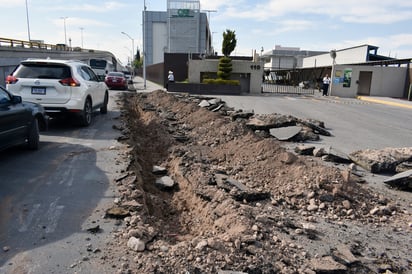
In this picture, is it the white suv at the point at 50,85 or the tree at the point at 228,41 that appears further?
the tree at the point at 228,41

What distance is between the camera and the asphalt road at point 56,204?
10.9ft

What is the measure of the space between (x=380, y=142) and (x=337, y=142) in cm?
135

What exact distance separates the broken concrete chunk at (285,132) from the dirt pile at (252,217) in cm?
197

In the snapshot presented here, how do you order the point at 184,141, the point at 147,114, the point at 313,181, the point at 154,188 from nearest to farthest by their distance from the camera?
the point at 313,181 < the point at 154,188 < the point at 184,141 < the point at 147,114

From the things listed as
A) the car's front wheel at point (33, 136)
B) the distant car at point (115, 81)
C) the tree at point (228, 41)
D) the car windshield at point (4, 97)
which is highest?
the tree at point (228, 41)

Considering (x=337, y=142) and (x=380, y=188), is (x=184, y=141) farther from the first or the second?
(x=380, y=188)

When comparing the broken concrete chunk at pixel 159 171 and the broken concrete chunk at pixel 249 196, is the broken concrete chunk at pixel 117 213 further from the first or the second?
the broken concrete chunk at pixel 159 171

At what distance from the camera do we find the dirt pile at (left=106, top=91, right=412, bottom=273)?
3371mm

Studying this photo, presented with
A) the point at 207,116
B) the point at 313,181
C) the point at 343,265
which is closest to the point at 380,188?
the point at 313,181

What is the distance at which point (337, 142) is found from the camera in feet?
32.8

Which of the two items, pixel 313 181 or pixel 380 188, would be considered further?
pixel 380 188

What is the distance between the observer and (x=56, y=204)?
4602 millimetres

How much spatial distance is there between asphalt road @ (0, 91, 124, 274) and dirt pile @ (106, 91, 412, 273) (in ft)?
1.10

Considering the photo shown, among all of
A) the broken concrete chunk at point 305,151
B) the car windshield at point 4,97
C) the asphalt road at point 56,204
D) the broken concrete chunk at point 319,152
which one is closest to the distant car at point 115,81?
the asphalt road at point 56,204
